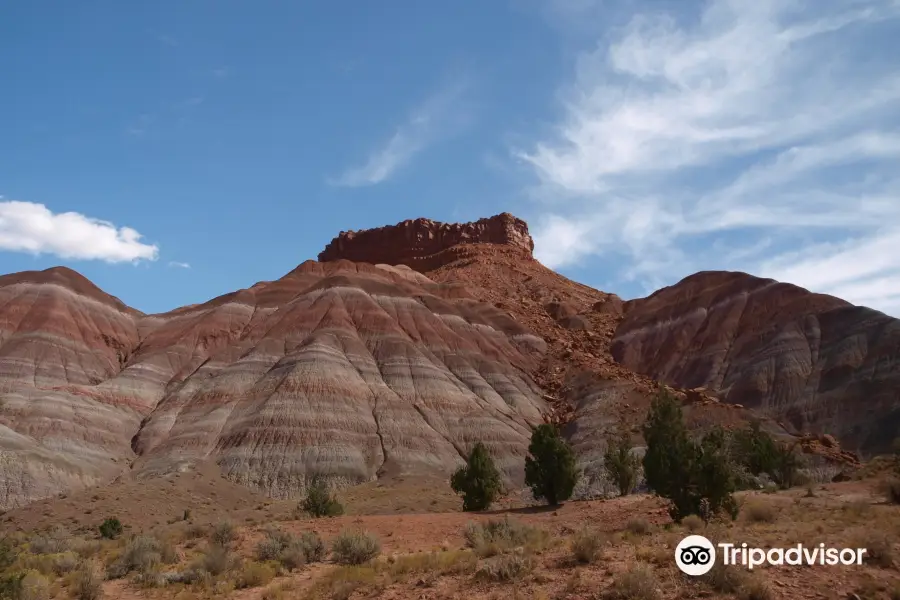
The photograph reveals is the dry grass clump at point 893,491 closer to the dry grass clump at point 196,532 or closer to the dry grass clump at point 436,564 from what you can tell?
the dry grass clump at point 436,564

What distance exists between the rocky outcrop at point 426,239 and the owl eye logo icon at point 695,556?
150103 mm

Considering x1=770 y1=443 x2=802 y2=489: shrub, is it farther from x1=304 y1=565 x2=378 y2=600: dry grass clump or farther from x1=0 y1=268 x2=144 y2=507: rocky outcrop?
x1=0 y1=268 x2=144 y2=507: rocky outcrop

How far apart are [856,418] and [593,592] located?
74.9 metres

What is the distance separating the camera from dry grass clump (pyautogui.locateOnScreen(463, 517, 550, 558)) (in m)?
17.4

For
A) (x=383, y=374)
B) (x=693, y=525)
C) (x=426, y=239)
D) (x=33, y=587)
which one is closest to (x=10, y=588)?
(x=33, y=587)

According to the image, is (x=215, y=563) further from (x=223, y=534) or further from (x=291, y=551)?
(x=223, y=534)

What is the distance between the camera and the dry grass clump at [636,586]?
12.5 metres

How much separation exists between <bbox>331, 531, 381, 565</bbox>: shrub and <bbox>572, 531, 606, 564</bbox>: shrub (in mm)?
6086

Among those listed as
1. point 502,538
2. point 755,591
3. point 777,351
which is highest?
point 777,351

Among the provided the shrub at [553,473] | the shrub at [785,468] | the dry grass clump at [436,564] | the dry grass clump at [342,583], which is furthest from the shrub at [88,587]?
the shrub at [785,468]

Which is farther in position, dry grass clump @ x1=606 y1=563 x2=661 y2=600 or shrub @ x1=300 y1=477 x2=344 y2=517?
shrub @ x1=300 y1=477 x2=344 y2=517

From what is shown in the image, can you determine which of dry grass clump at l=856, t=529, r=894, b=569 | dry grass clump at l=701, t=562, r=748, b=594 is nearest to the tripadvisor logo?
dry grass clump at l=856, t=529, r=894, b=569

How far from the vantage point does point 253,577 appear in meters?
17.3

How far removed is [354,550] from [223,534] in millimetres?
7655
